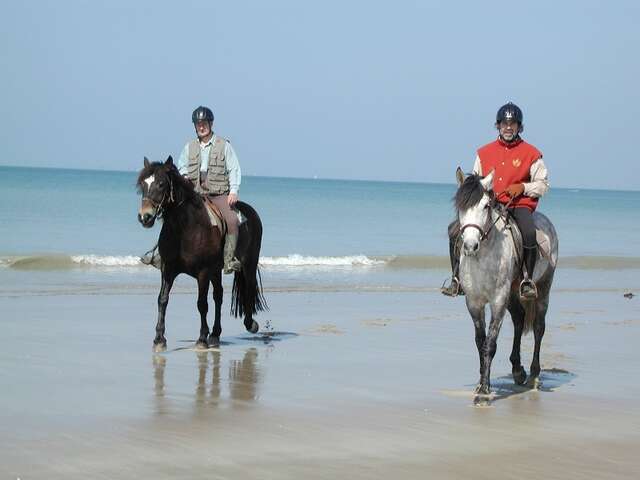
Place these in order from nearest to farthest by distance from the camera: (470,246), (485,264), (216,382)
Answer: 1. (470,246)
2. (485,264)
3. (216,382)

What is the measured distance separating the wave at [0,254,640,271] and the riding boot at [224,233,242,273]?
33.0 feet

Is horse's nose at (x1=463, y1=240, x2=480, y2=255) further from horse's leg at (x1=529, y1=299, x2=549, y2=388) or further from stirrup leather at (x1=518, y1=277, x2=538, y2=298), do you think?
horse's leg at (x1=529, y1=299, x2=549, y2=388)

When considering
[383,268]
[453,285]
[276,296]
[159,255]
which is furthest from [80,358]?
[383,268]

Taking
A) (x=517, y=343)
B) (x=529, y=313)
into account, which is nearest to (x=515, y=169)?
(x=529, y=313)

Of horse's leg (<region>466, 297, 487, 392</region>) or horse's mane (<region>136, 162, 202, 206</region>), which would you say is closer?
horse's leg (<region>466, 297, 487, 392</region>)

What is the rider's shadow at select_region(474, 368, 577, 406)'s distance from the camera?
8.40 m

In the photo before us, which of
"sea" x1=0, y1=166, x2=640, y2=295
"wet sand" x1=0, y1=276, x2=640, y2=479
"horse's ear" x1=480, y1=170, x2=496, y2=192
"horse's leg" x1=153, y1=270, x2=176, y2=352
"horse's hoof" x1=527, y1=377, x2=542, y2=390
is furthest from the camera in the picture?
"sea" x1=0, y1=166, x2=640, y2=295

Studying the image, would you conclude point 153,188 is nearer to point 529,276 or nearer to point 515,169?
point 515,169

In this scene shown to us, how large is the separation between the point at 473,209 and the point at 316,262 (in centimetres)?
1675

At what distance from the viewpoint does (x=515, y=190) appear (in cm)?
858

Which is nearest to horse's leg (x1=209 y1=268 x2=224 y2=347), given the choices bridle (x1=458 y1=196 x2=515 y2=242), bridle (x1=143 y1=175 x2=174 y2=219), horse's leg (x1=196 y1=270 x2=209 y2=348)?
horse's leg (x1=196 y1=270 x2=209 y2=348)

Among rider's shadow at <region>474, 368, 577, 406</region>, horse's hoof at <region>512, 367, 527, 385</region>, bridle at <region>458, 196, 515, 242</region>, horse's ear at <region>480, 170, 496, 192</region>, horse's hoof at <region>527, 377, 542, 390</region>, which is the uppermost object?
horse's ear at <region>480, 170, 496, 192</region>

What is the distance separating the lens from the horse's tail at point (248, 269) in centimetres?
1155

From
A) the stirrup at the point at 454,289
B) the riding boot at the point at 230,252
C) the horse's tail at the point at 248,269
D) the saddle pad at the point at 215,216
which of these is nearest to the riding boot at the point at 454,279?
the stirrup at the point at 454,289
